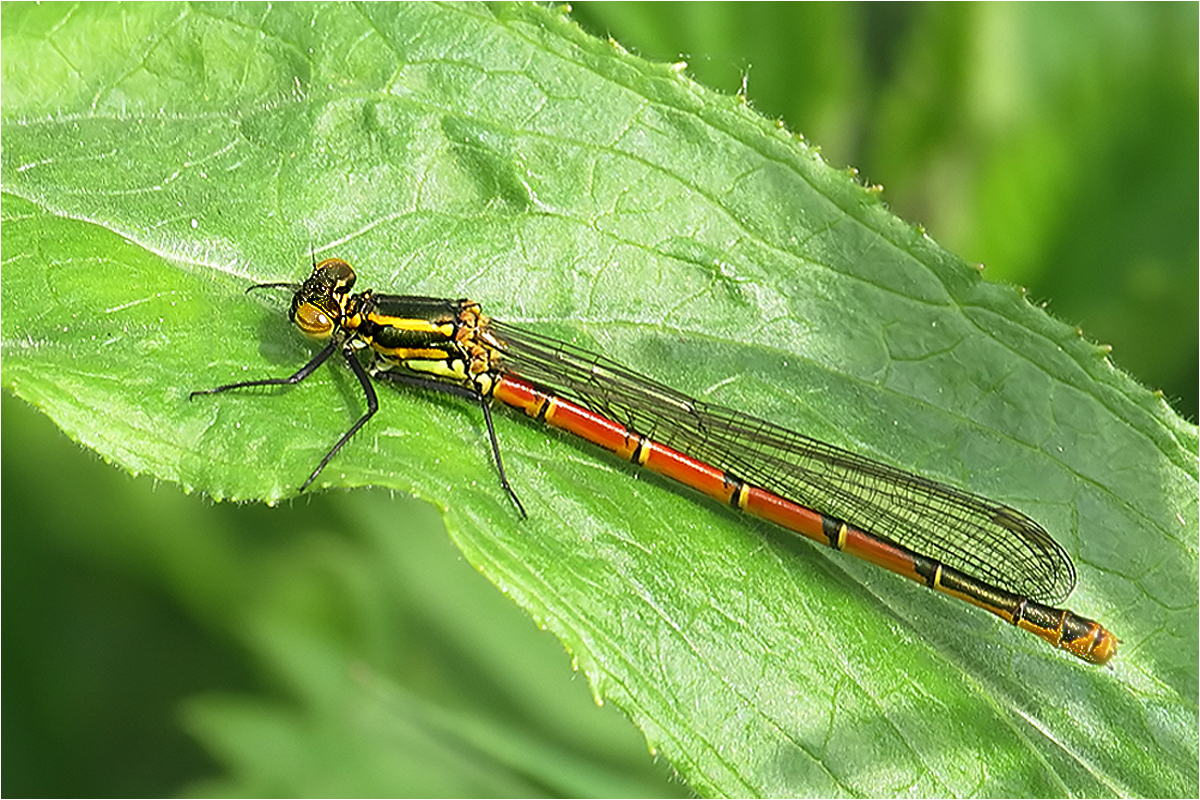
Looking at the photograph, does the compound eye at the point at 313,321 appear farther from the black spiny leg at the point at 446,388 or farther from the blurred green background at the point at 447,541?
the blurred green background at the point at 447,541

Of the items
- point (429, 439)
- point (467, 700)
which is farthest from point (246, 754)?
point (429, 439)

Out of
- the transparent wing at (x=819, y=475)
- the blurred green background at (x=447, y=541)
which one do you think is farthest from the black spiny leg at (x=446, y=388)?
the blurred green background at (x=447, y=541)

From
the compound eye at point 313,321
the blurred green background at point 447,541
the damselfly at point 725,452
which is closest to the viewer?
the compound eye at point 313,321

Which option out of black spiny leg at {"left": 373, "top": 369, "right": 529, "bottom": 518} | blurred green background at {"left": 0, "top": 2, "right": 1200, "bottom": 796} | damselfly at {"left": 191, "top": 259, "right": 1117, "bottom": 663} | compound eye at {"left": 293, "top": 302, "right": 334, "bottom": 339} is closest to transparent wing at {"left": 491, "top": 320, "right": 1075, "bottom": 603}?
damselfly at {"left": 191, "top": 259, "right": 1117, "bottom": 663}

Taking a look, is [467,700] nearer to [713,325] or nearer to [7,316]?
[713,325]

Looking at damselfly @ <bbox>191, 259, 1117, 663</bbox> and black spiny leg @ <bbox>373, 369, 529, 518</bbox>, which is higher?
damselfly @ <bbox>191, 259, 1117, 663</bbox>

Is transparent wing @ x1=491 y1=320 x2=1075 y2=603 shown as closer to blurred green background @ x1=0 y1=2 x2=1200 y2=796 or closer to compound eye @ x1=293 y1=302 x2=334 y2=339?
compound eye @ x1=293 y1=302 x2=334 y2=339
